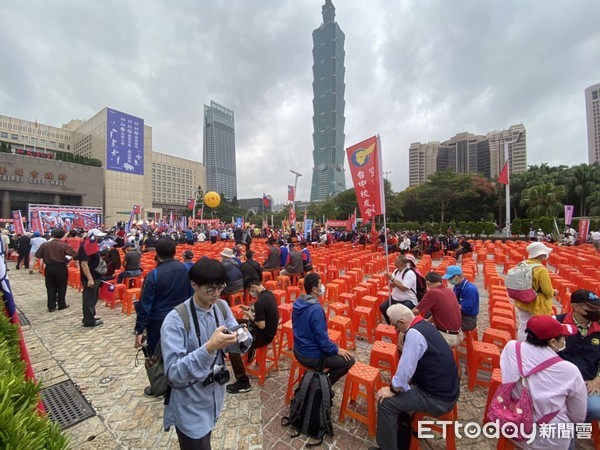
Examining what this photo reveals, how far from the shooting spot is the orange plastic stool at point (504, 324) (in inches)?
150

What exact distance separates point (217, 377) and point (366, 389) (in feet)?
5.86

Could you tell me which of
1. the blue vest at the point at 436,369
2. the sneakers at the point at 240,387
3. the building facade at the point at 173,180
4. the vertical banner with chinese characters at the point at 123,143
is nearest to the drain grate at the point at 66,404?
the sneakers at the point at 240,387

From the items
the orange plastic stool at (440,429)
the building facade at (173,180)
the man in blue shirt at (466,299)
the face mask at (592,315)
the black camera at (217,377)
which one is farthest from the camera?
the building facade at (173,180)

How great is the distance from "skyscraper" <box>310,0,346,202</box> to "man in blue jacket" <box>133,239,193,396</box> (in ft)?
407

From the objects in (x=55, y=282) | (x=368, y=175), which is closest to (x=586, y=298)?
(x=368, y=175)

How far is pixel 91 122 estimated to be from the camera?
145ft

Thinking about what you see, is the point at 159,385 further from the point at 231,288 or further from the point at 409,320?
the point at 231,288

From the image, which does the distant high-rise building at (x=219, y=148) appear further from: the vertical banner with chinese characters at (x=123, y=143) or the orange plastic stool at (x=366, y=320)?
the orange plastic stool at (x=366, y=320)

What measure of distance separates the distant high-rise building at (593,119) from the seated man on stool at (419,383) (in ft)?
216

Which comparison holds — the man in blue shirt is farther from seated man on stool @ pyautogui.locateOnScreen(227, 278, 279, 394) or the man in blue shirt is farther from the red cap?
seated man on stool @ pyautogui.locateOnScreen(227, 278, 279, 394)

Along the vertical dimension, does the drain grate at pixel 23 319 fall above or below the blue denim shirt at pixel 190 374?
below

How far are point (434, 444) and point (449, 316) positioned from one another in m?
1.35

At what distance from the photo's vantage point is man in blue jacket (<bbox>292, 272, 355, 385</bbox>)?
2717mm

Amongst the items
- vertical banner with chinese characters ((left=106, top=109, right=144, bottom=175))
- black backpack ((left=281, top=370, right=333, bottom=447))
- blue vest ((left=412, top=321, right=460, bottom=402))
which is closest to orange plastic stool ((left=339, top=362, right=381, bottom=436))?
black backpack ((left=281, top=370, right=333, bottom=447))
